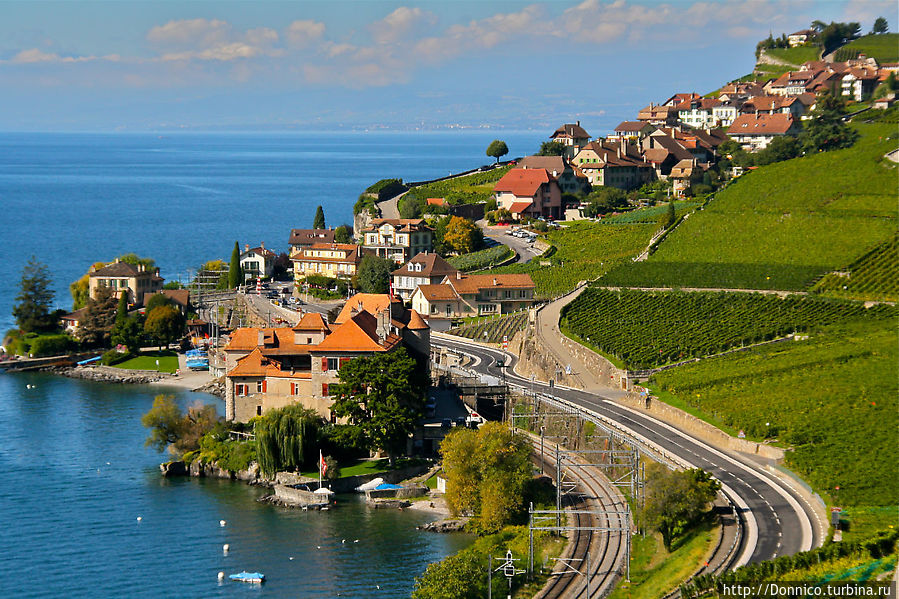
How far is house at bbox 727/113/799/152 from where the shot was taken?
5679 inches

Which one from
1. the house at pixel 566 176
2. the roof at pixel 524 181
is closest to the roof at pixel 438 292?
the roof at pixel 524 181

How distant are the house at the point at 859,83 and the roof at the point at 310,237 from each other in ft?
244

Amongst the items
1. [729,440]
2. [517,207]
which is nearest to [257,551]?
[729,440]

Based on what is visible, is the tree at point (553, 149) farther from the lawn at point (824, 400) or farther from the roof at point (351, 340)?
the roof at point (351, 340)

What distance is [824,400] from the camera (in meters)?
63.2

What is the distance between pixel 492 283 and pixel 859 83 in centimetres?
8157

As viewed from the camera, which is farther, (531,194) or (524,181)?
(524,181)

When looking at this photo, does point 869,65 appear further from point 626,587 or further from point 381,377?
point 626,587

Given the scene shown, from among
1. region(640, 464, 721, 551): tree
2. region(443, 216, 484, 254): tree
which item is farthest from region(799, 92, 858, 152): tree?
region(640, 464, 721, 551): tree

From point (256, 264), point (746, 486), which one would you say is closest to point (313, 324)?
point (746, 486)

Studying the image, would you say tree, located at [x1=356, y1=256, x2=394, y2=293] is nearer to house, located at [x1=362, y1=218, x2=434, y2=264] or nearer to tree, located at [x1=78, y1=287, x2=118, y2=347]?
house, located at [x1=362, y1=218, x2=434, y2=264]

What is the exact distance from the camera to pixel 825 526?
158ft

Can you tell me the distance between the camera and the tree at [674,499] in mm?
49781

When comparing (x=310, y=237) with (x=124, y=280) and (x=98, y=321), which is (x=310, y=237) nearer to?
(x=124, y=280)
